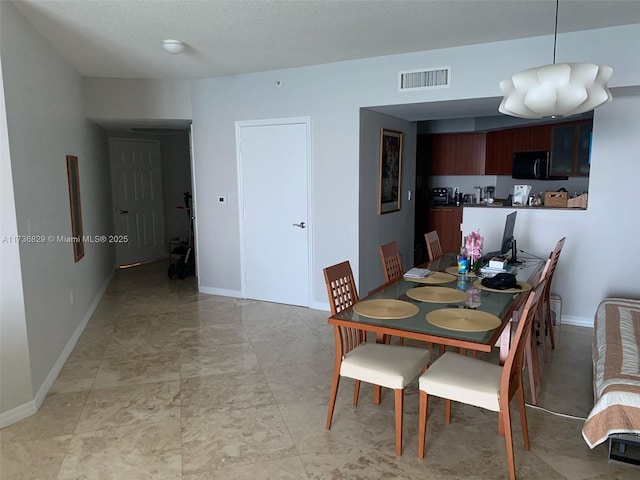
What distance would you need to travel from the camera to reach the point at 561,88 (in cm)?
240

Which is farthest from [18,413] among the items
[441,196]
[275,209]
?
[441,196]

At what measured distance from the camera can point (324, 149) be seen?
4746mm

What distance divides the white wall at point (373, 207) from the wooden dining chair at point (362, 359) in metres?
1.90

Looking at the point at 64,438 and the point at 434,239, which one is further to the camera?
the point at 434,239

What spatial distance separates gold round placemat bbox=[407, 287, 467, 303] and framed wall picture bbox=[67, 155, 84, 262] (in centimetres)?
315

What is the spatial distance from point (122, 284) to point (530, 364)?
5.22m

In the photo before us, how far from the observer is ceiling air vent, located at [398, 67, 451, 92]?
4074 millimetres

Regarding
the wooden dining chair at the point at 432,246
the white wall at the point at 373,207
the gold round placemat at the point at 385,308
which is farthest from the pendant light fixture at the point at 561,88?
the white wall at the point at 373,207

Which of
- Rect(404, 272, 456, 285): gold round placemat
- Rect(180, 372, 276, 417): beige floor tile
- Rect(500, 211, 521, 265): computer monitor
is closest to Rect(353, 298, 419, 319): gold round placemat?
Rect(404, 272, 456, 285): gold round placemat

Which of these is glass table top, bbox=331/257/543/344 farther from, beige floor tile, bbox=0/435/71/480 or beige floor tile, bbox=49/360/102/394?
beige floor tile, bbox=49/360/102/394

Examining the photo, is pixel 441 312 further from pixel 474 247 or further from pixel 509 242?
pixel 509 242

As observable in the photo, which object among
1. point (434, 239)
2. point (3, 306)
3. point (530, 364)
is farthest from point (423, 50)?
point (3, 306)

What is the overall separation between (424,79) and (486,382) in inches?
113

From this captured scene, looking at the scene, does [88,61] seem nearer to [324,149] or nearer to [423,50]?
[324,149]
